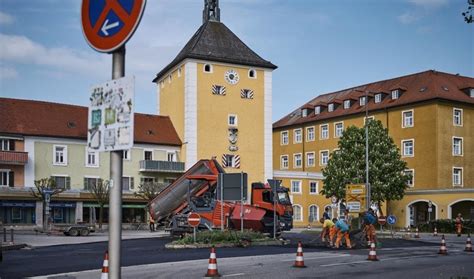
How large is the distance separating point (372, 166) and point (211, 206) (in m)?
29.9

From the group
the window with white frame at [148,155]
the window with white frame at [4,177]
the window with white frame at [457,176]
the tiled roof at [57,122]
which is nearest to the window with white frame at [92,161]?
the tiled roof at [57,122]

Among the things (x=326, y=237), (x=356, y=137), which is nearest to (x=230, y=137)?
(x=356, y=137)

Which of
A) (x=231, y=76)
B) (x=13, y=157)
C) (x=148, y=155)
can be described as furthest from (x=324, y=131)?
(x=13, y=157)

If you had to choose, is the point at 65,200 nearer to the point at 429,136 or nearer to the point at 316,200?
the point at 316,200

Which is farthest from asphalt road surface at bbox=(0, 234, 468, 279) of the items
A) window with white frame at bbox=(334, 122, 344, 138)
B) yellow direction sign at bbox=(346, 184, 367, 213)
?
window with white frame at bbox=(334, 122, 344, 138)

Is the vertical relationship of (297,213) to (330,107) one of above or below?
below

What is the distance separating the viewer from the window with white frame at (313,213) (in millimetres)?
73625

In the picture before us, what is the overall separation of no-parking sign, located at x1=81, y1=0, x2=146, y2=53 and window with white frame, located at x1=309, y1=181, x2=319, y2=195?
7048cm

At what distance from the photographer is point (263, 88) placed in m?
70.4

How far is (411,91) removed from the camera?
74438 mm

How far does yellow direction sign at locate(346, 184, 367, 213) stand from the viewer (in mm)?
43366

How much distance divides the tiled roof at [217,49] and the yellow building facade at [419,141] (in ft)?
42.7

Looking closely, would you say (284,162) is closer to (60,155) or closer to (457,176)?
(457,176)

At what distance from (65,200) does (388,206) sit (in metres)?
34.4
